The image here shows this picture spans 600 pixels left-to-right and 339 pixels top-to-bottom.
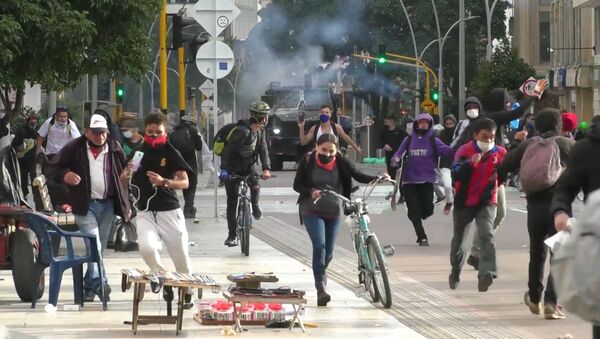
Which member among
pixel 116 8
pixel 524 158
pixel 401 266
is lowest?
pixel 401 266

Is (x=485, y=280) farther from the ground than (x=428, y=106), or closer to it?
closer to it

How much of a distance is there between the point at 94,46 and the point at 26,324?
968 cm

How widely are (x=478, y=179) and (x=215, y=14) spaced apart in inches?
410

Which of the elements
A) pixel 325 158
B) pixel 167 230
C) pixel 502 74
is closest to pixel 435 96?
pixel 502 74

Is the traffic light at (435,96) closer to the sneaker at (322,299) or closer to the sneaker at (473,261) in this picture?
the sneaker at (473,261)

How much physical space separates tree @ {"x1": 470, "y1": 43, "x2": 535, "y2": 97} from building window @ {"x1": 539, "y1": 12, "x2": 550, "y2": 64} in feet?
65.8

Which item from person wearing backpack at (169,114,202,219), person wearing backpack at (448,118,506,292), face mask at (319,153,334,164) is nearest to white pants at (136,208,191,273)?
face mask at (319,153,334,164)

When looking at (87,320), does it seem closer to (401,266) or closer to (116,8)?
(401,266)

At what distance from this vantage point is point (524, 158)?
516 inches

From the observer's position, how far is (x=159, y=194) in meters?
12.8

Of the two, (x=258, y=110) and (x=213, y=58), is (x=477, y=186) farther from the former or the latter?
(x=213, y=58)

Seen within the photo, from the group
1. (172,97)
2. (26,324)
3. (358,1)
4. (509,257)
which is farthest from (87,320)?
(172,97)

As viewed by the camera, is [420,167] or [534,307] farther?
[420,167]

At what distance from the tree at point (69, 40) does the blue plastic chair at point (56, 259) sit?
6599 mm
